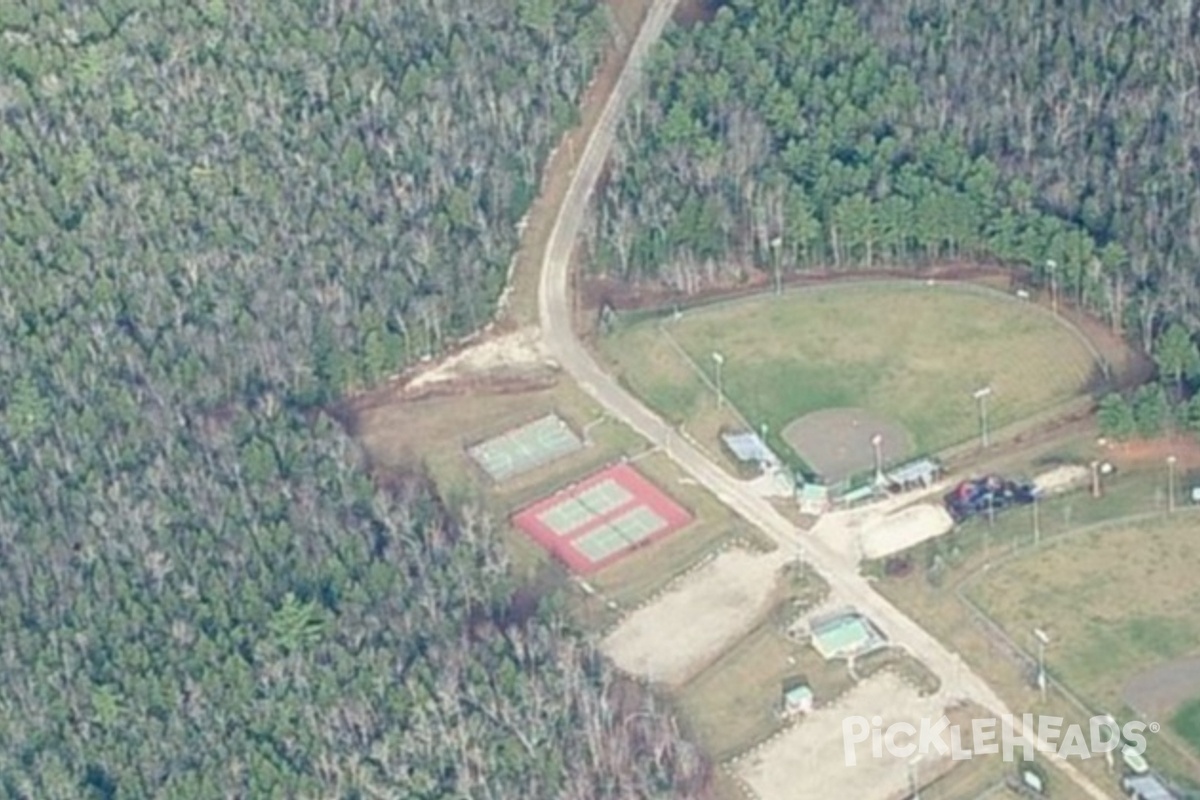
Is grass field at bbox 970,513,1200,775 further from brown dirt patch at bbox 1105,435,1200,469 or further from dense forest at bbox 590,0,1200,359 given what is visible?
dense forest at bbox 590,0,1200,359

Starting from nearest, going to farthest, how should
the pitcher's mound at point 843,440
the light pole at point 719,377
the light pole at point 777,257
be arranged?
the pitcher's mound at point 843,440, the light pole at point 719,377, the light pole at point 777,257

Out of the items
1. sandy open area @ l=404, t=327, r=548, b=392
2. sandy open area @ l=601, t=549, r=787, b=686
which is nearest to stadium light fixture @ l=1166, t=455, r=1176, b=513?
sandy open area @ l=601, t=549, r=787, b=686

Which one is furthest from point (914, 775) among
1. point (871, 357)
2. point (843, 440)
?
point (871, 357)

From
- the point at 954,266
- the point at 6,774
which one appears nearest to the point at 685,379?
the point at 954,266

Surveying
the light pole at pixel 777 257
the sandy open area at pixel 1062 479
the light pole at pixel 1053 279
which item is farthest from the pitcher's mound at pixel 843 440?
the light pole at pixel 1053 279

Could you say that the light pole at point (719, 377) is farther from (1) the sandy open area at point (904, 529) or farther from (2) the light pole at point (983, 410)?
(1) the sandy open area at point (904, 529)
